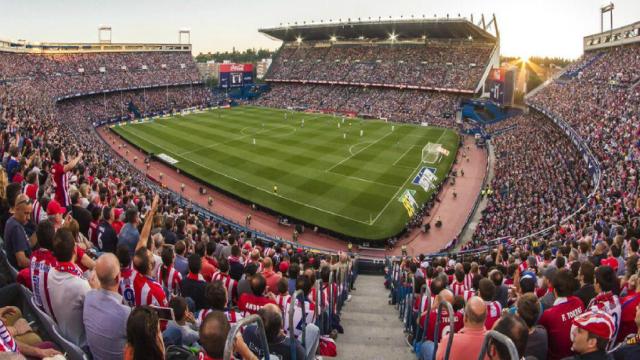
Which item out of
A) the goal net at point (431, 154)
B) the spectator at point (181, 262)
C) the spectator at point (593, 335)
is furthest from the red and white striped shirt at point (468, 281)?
the goal net at point (431, 154)

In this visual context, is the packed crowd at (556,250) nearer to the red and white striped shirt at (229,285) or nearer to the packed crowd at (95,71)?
the red and white striped shirt at (229,285)

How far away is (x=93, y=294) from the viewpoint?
4.48 meters

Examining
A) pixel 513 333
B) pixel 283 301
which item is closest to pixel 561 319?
pixel 513 333

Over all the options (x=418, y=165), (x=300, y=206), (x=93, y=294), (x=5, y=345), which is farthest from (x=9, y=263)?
(x=418, y=165)

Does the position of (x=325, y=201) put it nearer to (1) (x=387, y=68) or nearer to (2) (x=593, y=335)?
(2) (x=593, y=335)

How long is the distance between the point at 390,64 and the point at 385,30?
6839mm

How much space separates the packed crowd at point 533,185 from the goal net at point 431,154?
5.99 metres

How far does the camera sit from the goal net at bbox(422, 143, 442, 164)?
144ft

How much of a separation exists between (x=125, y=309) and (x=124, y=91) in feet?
289

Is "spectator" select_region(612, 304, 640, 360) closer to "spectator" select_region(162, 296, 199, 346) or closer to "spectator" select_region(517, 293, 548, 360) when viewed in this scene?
"spectator" select_region(517, 293, 548, 360)

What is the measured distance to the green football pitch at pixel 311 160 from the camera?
104ft

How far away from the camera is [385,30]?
275 ft

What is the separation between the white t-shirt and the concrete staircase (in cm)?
446

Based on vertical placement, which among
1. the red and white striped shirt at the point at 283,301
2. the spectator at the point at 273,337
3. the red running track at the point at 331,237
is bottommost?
the red running track at the point at 331,237
